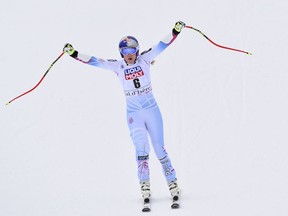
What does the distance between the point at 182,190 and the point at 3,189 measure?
3058 millimetres

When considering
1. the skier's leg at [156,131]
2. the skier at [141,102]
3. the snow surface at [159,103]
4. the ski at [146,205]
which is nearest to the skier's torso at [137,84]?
the skier at [141,102]

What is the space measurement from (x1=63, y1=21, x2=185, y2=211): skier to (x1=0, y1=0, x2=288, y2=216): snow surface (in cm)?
48

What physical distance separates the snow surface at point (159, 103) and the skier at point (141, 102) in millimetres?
484

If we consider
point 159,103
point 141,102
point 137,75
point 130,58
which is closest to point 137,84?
point 137,75

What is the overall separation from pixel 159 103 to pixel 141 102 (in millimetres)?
5563

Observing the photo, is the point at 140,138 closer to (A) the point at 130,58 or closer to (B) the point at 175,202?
(B) the point at 175,202

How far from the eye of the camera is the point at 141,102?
27.5 feet

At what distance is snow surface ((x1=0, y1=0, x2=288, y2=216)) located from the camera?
8.69 m

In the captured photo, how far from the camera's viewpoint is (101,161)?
1063 centimetres

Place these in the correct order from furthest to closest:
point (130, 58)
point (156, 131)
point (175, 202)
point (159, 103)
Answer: point (159, 103), point (156, 131), point (130, 58), point (175, 202)

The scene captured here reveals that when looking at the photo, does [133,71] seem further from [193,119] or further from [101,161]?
[193,119]

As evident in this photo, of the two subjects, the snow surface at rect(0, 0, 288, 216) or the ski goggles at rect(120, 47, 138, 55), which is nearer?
the ski goggles at rect(120, 47, 138, 55)

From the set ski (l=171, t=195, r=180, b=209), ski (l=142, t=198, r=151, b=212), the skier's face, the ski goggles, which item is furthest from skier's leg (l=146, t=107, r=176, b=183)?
the ski goggles

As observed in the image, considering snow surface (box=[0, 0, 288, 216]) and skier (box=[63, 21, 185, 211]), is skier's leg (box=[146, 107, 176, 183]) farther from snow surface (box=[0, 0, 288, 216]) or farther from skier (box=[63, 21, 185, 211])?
snow surface (box=[0, 0, 288, 216])
